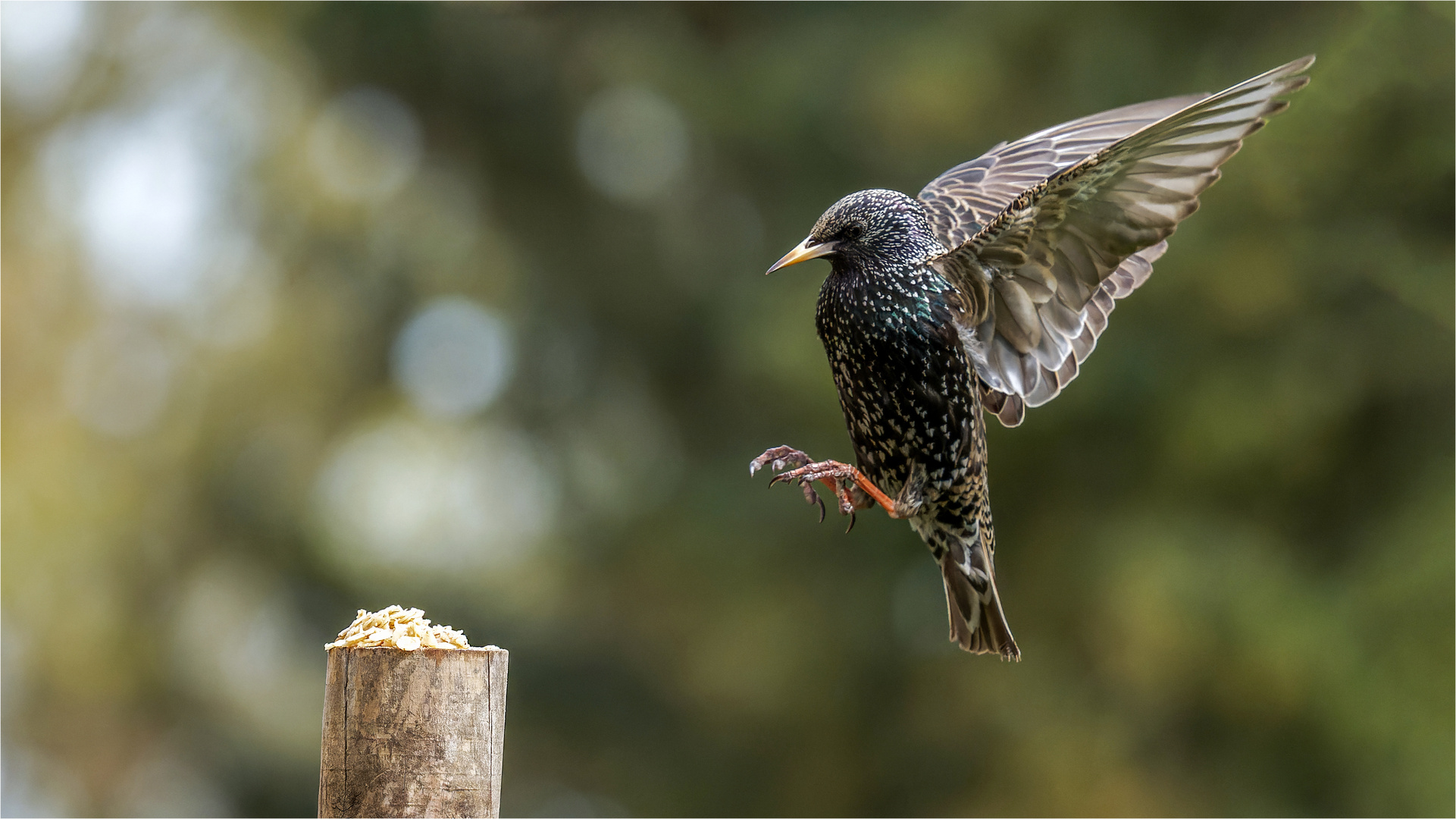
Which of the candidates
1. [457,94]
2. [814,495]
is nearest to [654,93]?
[457,94]

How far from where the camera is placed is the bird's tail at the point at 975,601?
3537 millimetres

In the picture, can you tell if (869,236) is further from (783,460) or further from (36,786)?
(36,786)

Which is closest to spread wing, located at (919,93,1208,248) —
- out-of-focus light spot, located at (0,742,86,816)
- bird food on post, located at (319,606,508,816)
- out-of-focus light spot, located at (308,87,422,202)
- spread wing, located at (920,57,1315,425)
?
spread wing, located at (920,57,1315,425)

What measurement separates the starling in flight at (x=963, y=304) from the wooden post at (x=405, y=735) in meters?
0.87

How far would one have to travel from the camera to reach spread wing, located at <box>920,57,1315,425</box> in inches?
104

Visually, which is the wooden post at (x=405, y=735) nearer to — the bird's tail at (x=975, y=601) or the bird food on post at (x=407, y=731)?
the bird food on post at (x=407, y=731)

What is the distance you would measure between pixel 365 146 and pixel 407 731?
23.1ft

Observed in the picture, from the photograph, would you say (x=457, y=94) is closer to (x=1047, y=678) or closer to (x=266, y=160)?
(x=266, y=160)

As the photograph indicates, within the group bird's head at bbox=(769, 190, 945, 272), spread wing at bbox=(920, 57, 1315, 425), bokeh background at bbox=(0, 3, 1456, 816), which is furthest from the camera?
bokeh background at bbox=(0, 3, 1456, 816)

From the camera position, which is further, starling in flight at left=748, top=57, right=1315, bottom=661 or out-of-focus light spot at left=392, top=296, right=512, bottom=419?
out-of-focus light spot at left=392, top=296, right=512, bottom=419

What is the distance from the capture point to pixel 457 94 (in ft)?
28.7

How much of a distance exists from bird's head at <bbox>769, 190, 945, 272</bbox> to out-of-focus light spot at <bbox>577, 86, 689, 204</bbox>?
570 centimetres

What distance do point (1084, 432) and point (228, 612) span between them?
17.2 feet

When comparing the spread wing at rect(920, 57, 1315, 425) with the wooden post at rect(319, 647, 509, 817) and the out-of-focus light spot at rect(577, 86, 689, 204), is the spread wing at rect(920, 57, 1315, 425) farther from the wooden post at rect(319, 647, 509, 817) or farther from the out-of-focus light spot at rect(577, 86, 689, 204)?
the out-of-focus light spot at rect(577, 86, 689, 204)
